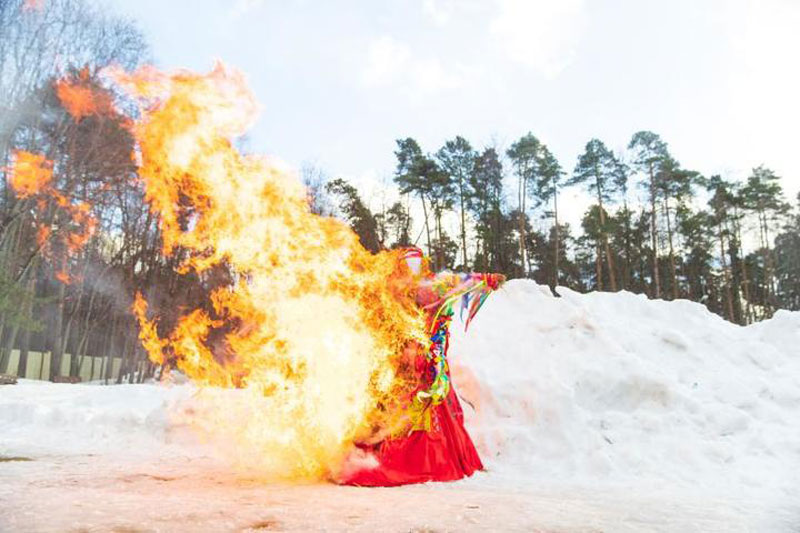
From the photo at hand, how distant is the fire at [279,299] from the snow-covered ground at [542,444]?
56 cm

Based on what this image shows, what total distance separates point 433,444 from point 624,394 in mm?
3346

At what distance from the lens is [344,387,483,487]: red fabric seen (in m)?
4.61

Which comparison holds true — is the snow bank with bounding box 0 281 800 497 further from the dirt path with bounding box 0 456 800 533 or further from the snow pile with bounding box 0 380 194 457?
the dirt path with bounding box 0 456 800 533

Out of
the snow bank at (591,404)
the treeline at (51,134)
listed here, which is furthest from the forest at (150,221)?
the snow bank at (591,404)

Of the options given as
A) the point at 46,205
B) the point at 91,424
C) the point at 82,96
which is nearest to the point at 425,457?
the point at 91,424

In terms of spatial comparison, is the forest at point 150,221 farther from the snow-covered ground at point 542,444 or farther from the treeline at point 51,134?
the snow-covered ground at point 542,444

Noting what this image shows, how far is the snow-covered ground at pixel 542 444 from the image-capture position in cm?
331

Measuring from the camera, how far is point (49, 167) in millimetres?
14250

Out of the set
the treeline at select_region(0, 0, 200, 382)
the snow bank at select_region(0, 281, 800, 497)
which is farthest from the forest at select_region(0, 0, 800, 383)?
the snow bank at select_region(0, 281, 800, 497)

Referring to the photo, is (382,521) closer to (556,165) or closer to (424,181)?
(424,181)

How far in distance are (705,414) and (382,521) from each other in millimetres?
5528

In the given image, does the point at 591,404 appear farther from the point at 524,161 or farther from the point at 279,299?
the point at 524,161

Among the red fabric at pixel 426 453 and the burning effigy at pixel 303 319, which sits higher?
the burning effigy at pixel 303 319

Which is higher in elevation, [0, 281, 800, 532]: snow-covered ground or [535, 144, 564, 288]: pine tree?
[535, 144, 564, 288]: pine tree
